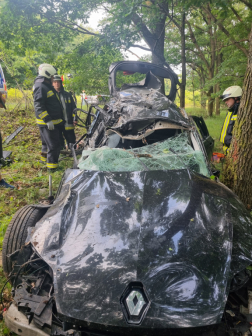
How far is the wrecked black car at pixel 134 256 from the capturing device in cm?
129

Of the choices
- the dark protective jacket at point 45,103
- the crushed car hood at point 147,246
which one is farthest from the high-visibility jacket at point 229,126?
the dark protective jacket at point 45,103

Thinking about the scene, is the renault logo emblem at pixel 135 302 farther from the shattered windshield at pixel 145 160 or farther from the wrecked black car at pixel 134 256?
the shattered windshield at pixel 145 160

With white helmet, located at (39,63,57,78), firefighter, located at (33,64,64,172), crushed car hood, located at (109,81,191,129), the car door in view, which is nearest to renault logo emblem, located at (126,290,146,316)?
crushed car hood, located at (109,81,191,129)

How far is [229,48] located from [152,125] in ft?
28.2

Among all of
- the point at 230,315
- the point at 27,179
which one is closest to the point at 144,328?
the point at 230,315

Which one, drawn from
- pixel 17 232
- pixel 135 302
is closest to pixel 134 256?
pixel 135 302

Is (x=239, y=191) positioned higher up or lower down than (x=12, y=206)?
higher up

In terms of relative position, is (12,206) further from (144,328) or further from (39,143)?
(39,143)

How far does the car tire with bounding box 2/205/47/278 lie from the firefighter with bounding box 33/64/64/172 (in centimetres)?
250

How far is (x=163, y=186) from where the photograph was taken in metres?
1.95

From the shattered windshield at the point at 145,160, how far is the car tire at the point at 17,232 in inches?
25.6

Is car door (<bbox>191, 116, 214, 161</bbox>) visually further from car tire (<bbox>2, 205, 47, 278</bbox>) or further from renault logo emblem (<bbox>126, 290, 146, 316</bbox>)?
renault logo emblem (<bbox>126, 290, 146, 316</bbox>)

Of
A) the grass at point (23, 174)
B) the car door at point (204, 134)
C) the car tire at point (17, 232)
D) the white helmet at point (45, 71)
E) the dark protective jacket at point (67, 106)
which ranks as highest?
the white helmet at point (45, 71)

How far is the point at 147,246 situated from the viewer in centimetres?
151
